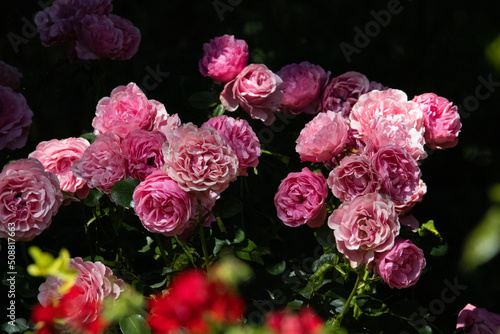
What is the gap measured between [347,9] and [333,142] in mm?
1177

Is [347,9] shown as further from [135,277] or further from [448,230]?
[135,277]

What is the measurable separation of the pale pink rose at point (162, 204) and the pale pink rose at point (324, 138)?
1.09 feet

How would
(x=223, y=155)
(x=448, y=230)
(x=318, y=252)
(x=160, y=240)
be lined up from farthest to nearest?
1. (x=448, y=230)
2. (x=318, y=252)
3. (x=160, y=240)
4. (x=223, y=155)

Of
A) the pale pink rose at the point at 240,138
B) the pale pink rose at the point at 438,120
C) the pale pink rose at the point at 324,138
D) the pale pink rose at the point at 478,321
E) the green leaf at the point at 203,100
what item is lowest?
the pale pink rose at the point at 478,321

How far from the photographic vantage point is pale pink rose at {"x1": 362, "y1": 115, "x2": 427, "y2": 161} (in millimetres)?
1476

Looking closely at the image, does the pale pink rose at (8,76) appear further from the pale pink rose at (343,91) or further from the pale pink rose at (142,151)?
the pale pink rose at (343,91)

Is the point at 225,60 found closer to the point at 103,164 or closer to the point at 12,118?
the point at 103,164

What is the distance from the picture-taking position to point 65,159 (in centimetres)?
164

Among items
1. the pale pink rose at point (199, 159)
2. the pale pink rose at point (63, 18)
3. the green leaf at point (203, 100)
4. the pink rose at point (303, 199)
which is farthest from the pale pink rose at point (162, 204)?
the pale pink rose at point (63, 18)

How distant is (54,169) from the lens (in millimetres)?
1637

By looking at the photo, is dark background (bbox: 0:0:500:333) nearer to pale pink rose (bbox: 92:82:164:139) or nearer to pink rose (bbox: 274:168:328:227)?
pale pink rose (bbox: 92:82:164:139)

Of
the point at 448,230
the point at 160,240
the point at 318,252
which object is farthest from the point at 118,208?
the point at 448,230

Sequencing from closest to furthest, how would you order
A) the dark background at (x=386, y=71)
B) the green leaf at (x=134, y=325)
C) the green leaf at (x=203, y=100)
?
1. the green leaf at (x=134, y=325)
2. the green leaf at (x=203, y=100)
3. the dark background at (x=386, y=71)

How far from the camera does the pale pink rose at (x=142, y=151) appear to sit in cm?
149
